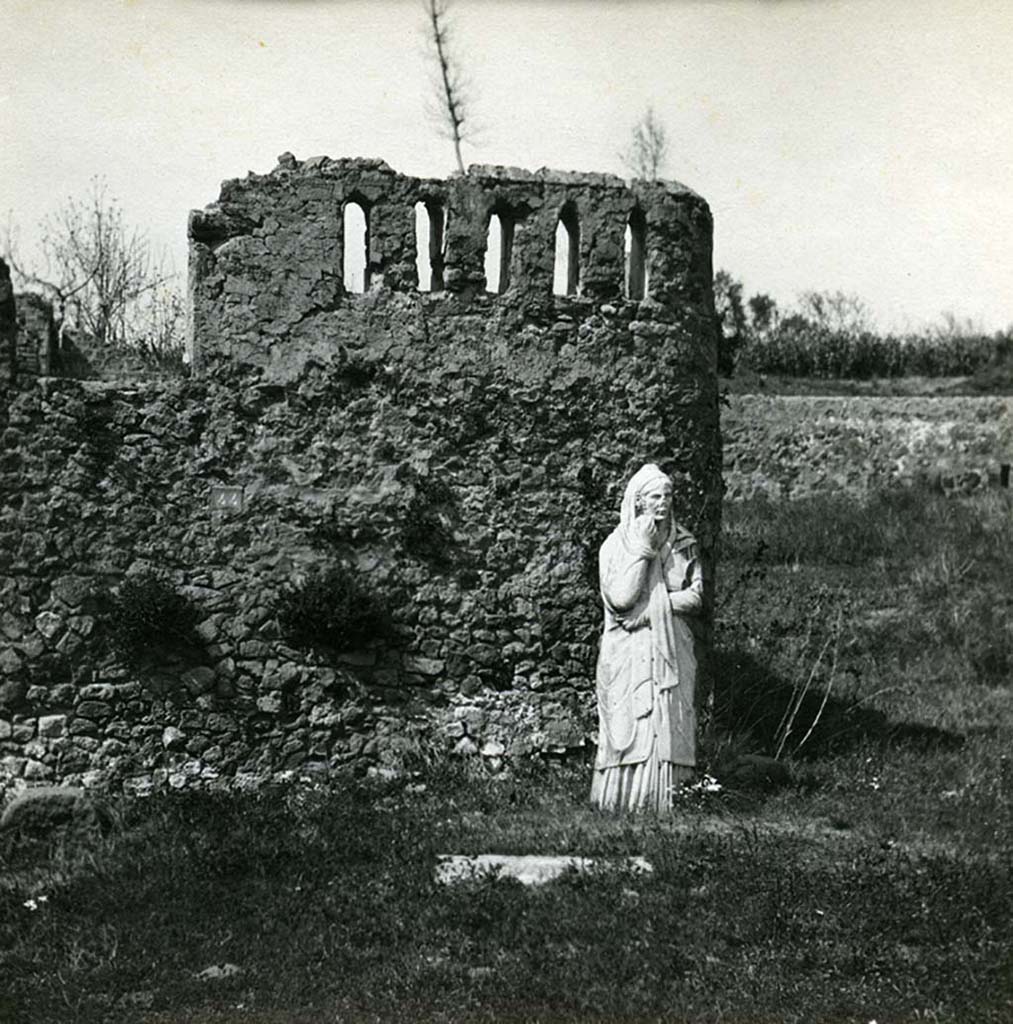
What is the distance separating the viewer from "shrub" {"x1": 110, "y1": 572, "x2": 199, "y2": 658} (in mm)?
10289

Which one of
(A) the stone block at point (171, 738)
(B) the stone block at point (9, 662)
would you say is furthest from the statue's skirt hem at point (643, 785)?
(B) the stone block at point (9, 662)

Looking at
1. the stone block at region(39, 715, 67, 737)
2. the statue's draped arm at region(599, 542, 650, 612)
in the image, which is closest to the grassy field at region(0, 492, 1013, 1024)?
the stone block at region(39, 715, 67, 737)

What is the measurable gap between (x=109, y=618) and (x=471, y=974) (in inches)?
196

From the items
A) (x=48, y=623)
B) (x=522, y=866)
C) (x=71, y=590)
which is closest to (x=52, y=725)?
(x=48, y=623)

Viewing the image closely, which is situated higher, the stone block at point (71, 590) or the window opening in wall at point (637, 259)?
the window opening in wall at point (637, 259)

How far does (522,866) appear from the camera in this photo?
8.04m

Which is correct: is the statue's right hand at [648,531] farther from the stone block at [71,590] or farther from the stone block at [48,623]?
the stone block at [48,623]

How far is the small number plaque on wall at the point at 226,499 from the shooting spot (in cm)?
1057

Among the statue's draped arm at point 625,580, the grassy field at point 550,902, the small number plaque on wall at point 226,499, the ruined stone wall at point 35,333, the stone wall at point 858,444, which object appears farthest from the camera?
the stone wall at point 858,444

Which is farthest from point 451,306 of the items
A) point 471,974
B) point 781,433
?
point 781,433

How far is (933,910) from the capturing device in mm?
7277

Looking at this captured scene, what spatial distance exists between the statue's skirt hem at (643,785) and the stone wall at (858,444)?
1605 centimetres

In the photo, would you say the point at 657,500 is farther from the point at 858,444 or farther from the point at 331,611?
the point at 858,444

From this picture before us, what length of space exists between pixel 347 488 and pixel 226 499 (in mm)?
970
